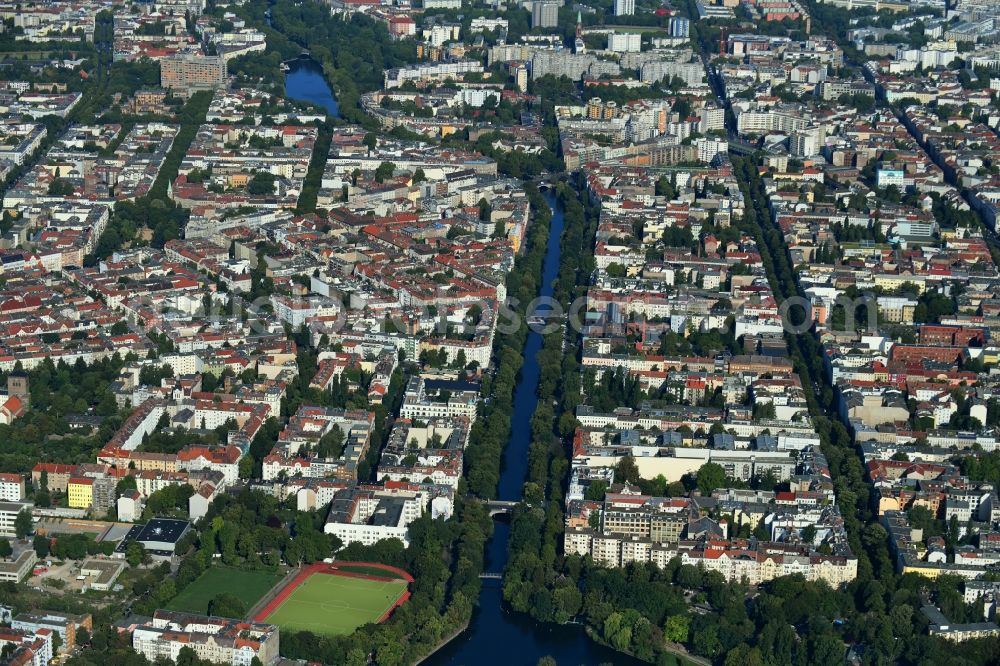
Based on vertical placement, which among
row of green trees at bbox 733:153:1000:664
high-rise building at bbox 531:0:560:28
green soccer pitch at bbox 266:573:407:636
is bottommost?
green soccer pitch at bbox 266:573:407:636

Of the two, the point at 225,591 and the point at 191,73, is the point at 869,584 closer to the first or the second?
the point at 225,591

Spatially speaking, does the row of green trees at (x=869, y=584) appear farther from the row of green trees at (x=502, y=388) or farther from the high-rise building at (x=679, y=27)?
the high-rise building at (x=679, y=27)

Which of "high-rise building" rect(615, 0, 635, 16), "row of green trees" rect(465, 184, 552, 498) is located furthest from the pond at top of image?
"row of green trees" rect(465, 184, 552, 498)

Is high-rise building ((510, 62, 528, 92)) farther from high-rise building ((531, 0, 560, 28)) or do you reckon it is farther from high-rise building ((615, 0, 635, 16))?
high-rise building ((615, 0, 635, 16))

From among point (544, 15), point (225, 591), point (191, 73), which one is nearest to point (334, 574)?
point (225, 591)

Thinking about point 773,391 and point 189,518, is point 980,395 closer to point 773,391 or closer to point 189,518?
point 773,391

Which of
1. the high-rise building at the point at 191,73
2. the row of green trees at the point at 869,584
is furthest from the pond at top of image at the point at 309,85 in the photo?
the row of green trees at the point at 869,584
